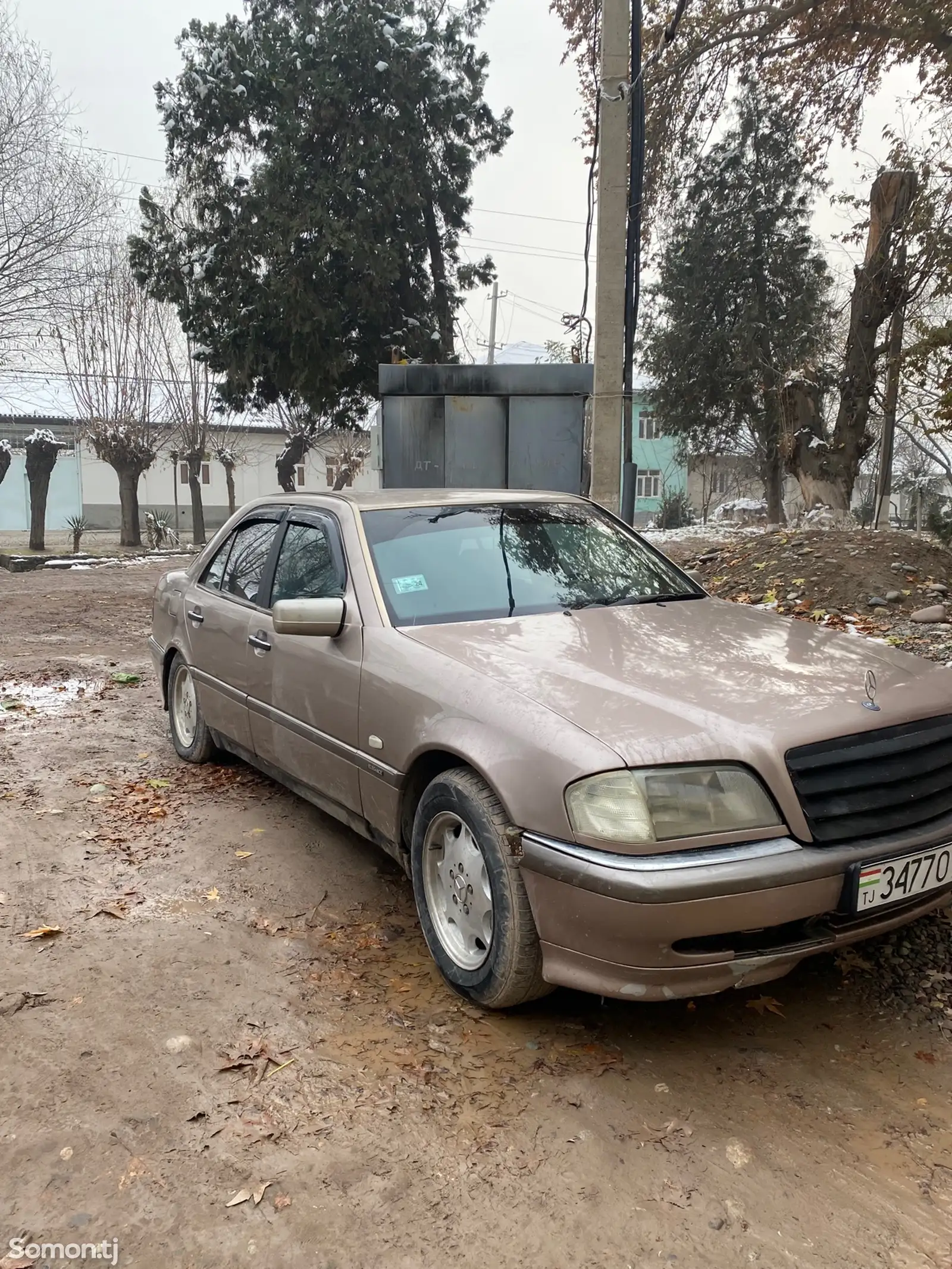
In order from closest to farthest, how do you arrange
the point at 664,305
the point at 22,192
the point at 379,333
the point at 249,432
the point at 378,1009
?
the point at 378,1009 < the point at 22,192 < the point at 379,333 < the point at 664,305 < the point at 249,432

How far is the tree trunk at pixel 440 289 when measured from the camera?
1922 centimetres

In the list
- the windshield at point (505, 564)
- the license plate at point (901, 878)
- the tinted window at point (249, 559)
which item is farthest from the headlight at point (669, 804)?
the tinted window at point (249, 559)

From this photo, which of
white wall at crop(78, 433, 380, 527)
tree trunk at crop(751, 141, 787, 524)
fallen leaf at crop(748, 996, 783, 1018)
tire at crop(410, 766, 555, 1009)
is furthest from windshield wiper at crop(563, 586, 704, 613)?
white wall at crop(78, 433, 380, 527)

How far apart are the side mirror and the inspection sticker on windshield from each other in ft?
0.75

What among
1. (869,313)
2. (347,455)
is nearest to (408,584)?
(869,313)

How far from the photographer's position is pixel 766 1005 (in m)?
2.97

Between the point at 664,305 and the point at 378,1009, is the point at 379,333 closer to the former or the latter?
the point at 664,305

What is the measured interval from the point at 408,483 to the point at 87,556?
440 inches

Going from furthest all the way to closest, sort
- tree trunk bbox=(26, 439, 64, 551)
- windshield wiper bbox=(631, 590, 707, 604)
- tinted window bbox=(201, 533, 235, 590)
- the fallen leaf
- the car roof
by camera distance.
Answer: tree trunk bbox=(26, 439, 64, 551)
tinted window bbox=(201, 533, 235, 590)
the car roof
windshield wiper bbox=(631, 590, 707, 604)
the fallen leaf

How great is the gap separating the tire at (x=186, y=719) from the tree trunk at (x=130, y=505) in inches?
892

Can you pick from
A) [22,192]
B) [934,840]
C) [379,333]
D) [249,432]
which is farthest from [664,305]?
[934,840]

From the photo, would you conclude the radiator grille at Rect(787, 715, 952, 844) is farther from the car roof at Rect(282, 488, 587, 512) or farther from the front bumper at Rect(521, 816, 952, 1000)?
the car roof at Rect(282, 488, 587, 512)

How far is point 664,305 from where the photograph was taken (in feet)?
86.0

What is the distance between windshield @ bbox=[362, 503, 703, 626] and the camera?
3564 millimetres
